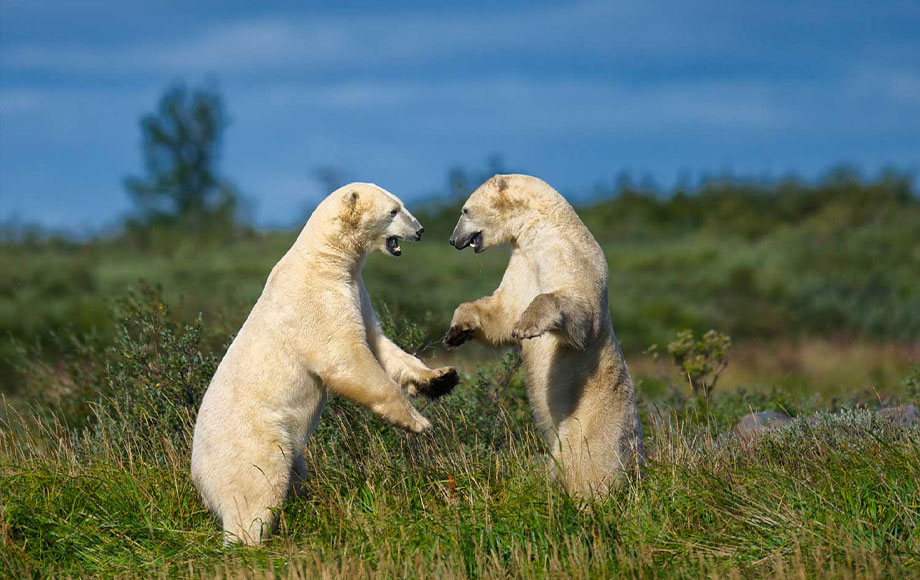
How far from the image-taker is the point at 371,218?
224 inches

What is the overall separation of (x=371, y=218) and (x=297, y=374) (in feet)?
3.36

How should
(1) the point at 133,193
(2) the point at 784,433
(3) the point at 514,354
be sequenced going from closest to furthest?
(2) the point at 784,433
(3) the point at 514,354
(1) the point at 133,193

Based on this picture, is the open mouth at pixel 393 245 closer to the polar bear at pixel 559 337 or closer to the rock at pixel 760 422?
the polar bear at pixel 559 337

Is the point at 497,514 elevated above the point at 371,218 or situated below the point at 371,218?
below

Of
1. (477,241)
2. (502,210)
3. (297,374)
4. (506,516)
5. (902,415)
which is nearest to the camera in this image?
(506,516)

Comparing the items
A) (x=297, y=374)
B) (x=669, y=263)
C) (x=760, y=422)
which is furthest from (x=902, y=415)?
(x=669, y=263)

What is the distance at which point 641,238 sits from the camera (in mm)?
39562

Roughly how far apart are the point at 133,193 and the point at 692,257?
27.9 m

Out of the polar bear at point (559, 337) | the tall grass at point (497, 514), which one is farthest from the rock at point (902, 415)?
the polar bear at point (559, 337)

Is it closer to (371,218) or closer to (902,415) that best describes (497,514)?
(371,218)

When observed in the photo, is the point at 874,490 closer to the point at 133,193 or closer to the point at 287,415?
the point at 287,415

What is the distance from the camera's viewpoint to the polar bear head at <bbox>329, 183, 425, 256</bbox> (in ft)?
18.6

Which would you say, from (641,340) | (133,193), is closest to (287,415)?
(641,340)

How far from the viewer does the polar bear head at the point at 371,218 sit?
5684 millimetres
